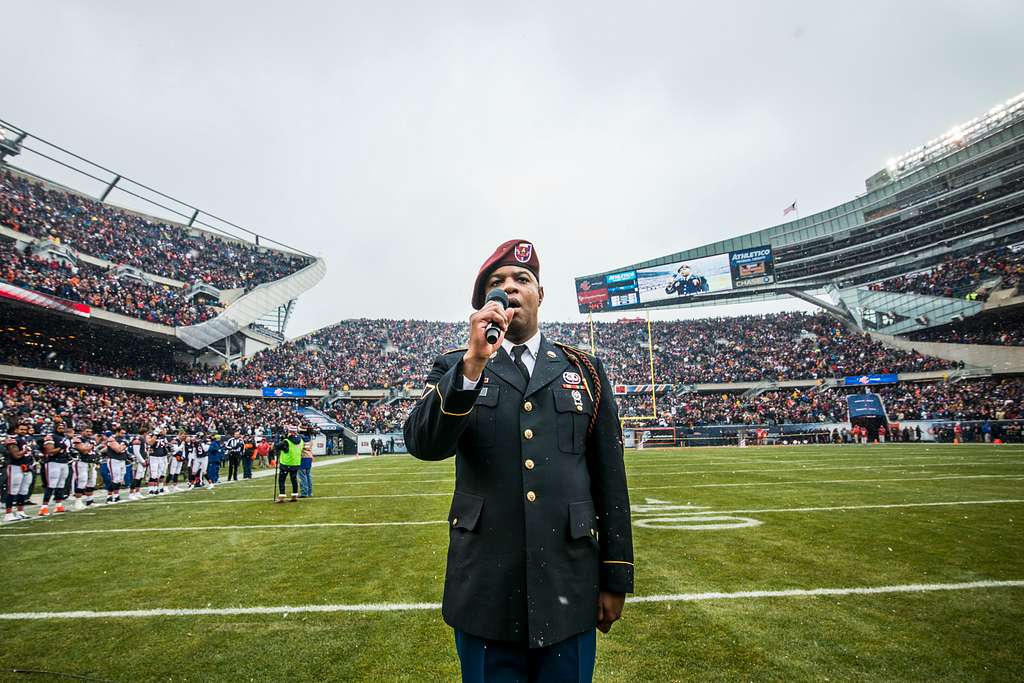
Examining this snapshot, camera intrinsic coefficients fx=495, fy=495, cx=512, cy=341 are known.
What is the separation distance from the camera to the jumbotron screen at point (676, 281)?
42.3 m

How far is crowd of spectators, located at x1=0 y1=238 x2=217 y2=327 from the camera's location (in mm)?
25766

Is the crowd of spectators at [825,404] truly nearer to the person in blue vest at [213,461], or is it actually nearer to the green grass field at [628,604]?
the green grass field at [628,604]

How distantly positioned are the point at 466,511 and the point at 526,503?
0.83ft

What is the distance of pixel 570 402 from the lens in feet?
6.97

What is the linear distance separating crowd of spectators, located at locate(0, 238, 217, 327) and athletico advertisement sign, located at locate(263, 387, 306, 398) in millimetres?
7515

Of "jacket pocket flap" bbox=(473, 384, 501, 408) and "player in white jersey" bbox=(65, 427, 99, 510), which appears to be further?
"player in white jersey" bbox=(65, 427, 99, 510)

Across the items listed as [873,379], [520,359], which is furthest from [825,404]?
[520,359]

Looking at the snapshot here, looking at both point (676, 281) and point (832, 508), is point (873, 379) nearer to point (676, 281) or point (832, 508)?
point (676, 281)

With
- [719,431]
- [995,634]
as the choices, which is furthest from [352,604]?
[719,431]

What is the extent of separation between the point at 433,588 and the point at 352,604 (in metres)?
0.82

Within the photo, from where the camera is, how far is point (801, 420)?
35.3m

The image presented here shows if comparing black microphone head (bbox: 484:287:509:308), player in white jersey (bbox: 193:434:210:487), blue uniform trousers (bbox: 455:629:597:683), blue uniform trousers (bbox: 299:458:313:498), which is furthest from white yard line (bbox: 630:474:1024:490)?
player in white jersey (bbox: 193:434:210:487)

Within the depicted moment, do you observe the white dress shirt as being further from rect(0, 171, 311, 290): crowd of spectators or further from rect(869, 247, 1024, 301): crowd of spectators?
rect(869, 247, 1024, 301): crowd of spectators

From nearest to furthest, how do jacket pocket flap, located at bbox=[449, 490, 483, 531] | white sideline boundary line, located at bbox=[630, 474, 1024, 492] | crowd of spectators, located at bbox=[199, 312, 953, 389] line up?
jacket pocket flap, located at bbox=[449, 490, 483, 531] → white sideline boundary line, located at bbox=[630, 474, 1024, 492] → crowd of spectators, located at bbox=[199, 312, 953, 389]
